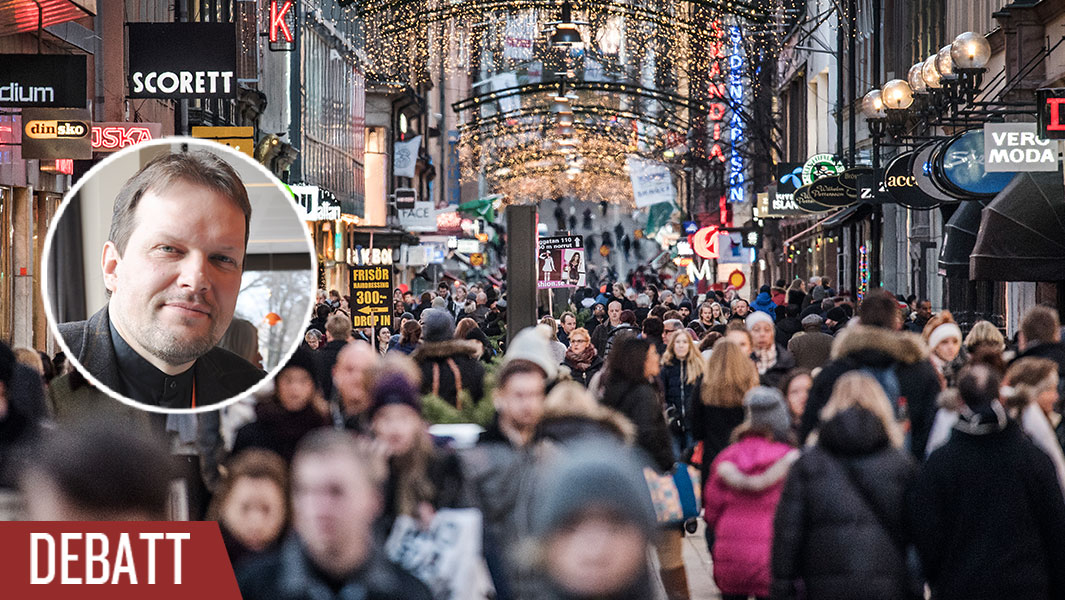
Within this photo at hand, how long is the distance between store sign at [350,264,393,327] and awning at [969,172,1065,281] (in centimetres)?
707

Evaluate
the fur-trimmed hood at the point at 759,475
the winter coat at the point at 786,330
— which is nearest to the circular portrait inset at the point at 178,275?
the fur-trimmed hood at the point at 759,475

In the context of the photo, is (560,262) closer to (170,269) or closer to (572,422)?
(572,422)

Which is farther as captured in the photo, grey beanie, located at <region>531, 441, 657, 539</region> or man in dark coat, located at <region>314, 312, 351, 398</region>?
man in dark coat, located at <region>314, 312, 351, 398</region>

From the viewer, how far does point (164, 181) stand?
191 inches

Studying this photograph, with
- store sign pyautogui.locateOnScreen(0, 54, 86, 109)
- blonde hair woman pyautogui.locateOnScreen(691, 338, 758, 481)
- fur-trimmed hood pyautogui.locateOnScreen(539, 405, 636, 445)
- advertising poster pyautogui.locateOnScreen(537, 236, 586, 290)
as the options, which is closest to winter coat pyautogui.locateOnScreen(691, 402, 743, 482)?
blonde hair woman pyautogui.locateOnScreen(691, 338, 758, 481)

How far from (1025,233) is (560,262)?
31.1 ft

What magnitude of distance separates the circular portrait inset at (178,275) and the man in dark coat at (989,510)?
3.58 m

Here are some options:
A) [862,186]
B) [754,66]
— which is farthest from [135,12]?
[754,66]

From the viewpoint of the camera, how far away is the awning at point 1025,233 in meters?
20.5

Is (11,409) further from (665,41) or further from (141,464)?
(665,41)

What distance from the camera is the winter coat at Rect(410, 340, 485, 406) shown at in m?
11.1

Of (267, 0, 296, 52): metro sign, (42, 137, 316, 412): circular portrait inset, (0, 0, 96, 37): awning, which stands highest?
(267, 0, 296, 52): metro sign

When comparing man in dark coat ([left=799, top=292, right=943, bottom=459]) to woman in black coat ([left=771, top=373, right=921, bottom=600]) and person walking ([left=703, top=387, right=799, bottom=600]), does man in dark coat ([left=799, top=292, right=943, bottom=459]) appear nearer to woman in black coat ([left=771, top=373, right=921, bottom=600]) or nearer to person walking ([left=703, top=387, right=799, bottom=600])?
person walking ([left=703, top=387, right=799, bottom=600])

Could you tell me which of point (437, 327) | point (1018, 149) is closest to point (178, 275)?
point (437, 327)
